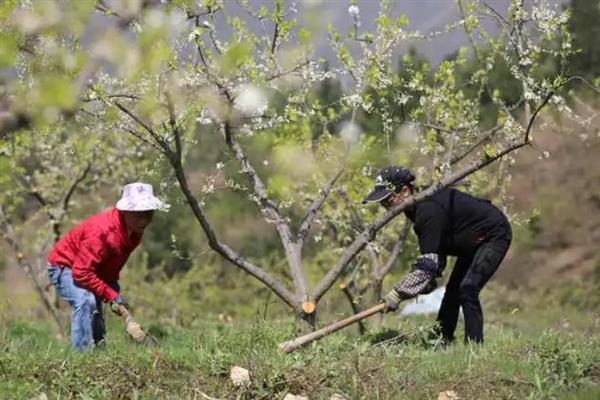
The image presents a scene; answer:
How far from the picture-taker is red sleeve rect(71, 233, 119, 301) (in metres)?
6.85

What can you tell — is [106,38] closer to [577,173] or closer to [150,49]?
[150,49]

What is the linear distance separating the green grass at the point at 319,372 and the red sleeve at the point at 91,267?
814mm

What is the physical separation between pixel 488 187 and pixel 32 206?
998 inches

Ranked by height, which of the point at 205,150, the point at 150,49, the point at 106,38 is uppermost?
the point at 205,150

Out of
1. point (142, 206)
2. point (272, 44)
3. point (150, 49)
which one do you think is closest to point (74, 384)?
point (142, 206)

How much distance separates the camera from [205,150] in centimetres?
3806

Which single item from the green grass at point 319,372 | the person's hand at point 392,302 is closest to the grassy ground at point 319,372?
the green grass at point 319,372

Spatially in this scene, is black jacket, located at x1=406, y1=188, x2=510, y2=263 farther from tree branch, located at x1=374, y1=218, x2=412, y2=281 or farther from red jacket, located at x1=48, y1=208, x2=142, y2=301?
tree branch, located at x1=374, y1=218, x2=412, y2=281

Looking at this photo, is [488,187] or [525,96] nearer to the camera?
[525,96]

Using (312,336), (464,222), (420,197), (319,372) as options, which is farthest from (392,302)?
(319,372)

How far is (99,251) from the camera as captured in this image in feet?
22.7

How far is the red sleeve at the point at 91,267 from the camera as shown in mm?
6852

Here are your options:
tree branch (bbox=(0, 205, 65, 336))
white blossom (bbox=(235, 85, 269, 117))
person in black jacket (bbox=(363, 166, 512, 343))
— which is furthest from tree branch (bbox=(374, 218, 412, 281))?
tree branch (bbox=(0, 205, 65, 336))

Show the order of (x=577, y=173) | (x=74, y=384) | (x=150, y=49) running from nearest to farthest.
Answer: (x=150, y=49) → (x=74, y=384) → (x=577, y=173)
